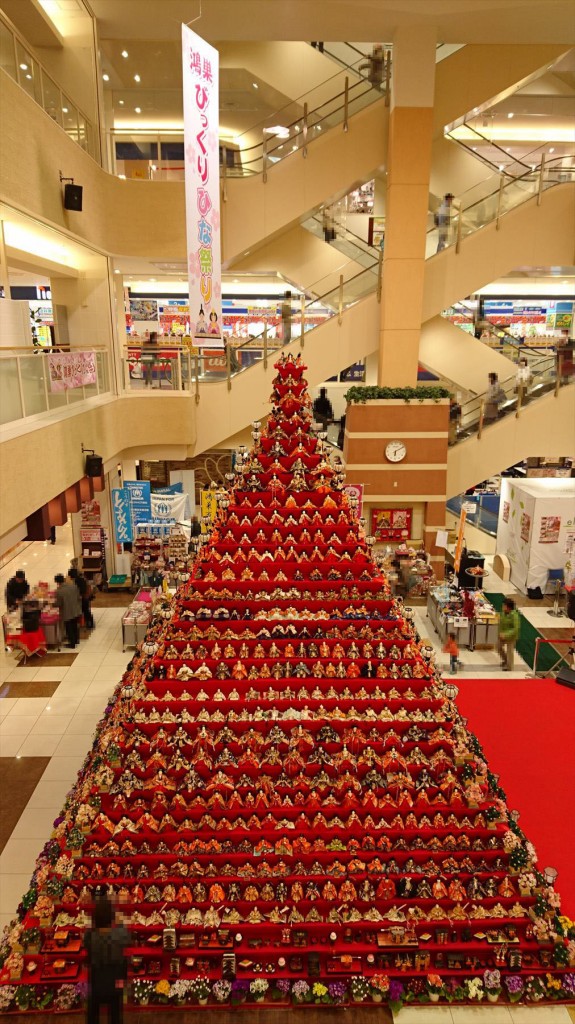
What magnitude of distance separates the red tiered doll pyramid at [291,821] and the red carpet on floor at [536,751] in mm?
816

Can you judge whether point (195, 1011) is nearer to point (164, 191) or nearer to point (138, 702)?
point (138, 702)

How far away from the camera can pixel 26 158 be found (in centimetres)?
884

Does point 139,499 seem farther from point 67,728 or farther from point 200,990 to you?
point 200,990

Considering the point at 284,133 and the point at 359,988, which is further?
the point at 284,133

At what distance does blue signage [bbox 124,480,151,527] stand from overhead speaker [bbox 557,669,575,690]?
26.6 feet

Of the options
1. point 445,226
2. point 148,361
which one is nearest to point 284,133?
point 445,226

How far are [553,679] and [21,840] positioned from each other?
7896 mm

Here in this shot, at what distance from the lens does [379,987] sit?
5.19 m

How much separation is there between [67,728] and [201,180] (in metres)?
7.91

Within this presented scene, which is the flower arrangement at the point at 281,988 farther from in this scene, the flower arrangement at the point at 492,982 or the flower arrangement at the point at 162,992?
the flower arrangement at the point at 492,982

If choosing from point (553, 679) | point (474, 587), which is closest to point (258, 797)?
Answer: point (553, 679)

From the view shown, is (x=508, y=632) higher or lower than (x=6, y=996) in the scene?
higher

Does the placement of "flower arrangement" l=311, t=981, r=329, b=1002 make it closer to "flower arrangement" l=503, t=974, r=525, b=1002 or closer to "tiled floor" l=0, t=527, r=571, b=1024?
"tiled floor" l=0, t=527, r=571, b=1024

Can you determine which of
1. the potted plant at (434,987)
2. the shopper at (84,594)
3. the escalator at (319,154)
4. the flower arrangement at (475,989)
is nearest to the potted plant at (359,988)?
the potted plant at (434,987)
